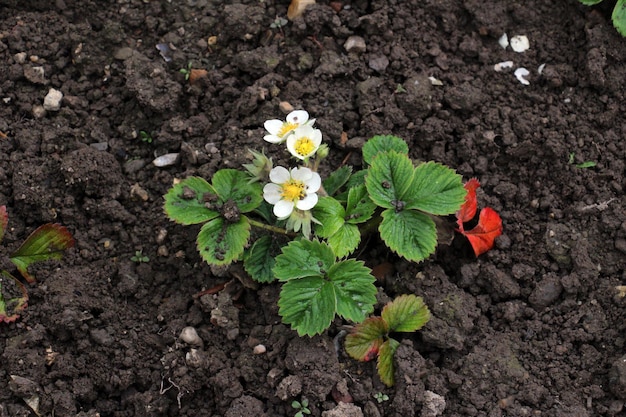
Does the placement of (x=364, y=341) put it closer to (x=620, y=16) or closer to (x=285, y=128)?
(x=285, y=128)

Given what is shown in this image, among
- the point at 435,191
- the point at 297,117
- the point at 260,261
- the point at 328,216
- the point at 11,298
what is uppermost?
the point at 297,117

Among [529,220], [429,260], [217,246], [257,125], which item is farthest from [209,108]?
[529,220]

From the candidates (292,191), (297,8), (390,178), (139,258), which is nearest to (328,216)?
(292,191)

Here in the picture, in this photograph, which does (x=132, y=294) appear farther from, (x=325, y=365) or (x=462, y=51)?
(x=462, y=51)

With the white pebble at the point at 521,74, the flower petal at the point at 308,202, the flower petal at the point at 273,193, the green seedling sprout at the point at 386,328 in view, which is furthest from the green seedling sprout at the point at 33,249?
the white pebble at the point at 521,74

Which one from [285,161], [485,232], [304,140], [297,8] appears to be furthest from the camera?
[297,8]

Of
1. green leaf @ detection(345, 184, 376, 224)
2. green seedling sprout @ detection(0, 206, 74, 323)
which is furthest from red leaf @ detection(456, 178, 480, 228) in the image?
green seedling sprout @ detection(0, 206, 74, 323)

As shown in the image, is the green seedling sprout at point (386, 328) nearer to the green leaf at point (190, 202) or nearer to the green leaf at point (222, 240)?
the green leaf at point (222, 240)

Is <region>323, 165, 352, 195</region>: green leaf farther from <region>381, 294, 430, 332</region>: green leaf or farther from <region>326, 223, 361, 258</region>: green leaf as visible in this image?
<region>381, 294, 430, 332</region>: green leaf
